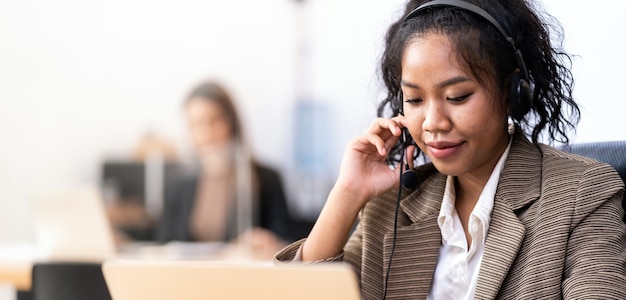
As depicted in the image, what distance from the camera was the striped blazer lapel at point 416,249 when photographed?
141 cm

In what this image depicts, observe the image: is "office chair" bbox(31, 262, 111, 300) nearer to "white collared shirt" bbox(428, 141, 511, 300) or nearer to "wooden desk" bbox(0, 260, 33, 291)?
"wooden desk" bbox(0, 260, 33, 291)

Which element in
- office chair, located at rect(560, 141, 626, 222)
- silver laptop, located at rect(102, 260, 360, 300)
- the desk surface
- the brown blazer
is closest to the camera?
silver laptop, located at rect(102, 260, 360, 300)

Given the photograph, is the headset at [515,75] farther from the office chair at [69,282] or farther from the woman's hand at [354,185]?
the office chair at [69,282]

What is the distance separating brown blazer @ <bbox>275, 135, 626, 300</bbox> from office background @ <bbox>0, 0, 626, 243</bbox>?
349cm

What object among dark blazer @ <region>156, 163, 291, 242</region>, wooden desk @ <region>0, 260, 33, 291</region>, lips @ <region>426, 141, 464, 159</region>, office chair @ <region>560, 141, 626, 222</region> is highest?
lips @ <region>426, 141, 464, 159</region>

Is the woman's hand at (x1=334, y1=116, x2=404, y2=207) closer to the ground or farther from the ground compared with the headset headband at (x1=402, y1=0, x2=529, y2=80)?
closer to the ground

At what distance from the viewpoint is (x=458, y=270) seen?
139 centimetres

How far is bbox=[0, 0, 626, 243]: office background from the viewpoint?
5152 millimetres

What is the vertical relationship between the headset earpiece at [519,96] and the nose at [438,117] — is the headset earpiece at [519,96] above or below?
above

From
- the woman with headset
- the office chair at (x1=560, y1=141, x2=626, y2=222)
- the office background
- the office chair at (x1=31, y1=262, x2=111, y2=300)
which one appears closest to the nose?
the woman with headset

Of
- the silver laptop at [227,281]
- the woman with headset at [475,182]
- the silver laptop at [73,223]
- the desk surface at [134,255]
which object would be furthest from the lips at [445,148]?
the desk surface at [134,255]

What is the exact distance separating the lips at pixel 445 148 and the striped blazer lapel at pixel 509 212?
0.33 feet

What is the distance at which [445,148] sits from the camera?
1.34 metres

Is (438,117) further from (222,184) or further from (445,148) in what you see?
(222,184)
